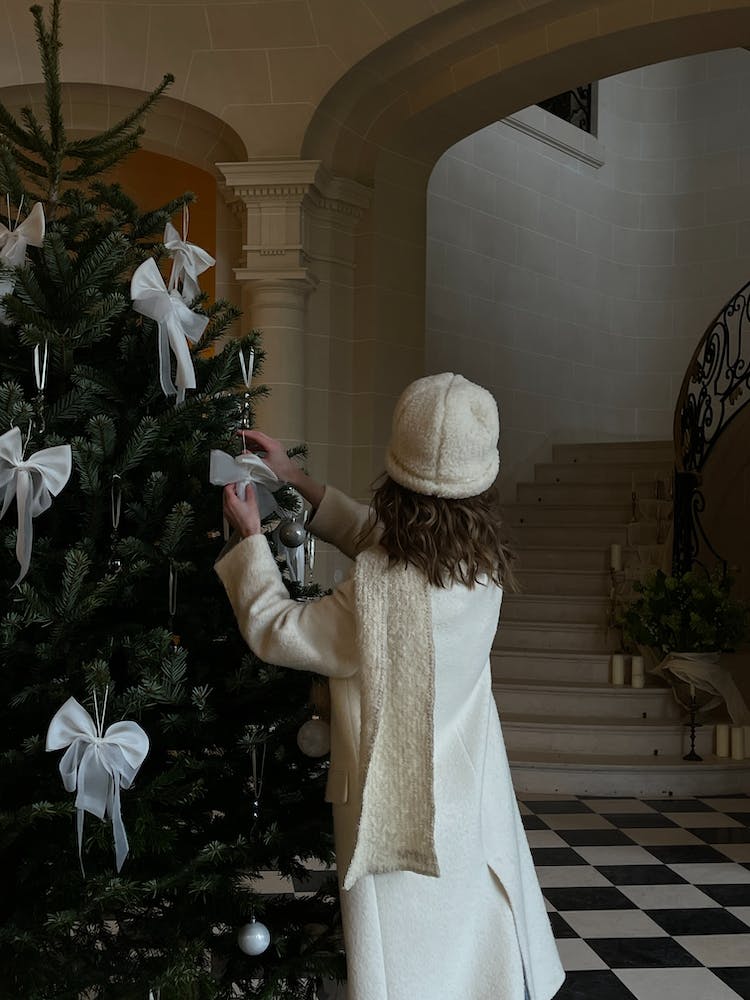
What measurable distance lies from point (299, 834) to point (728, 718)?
470 cm

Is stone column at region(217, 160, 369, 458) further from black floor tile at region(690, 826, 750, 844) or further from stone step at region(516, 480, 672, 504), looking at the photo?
black floor tile at region(690, 826, 750, 844)

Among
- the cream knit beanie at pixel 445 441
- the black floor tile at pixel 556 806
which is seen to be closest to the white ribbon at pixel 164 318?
the cream knit beanie at pixel 445 441

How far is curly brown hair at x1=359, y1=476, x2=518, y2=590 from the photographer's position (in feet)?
6.21

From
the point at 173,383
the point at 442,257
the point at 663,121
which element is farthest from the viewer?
the point at 663,121

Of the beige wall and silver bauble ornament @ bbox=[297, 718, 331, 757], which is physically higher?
the beige wall

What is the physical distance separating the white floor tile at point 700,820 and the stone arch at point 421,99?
8.17 ft

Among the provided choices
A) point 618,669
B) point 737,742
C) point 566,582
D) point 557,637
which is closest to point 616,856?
point 737,742

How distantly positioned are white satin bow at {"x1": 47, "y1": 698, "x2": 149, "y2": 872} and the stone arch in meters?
4.79

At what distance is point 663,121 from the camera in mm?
10391

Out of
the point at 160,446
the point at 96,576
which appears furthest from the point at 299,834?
the point at 160,446

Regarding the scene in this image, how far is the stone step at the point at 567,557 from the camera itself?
7.38 meters

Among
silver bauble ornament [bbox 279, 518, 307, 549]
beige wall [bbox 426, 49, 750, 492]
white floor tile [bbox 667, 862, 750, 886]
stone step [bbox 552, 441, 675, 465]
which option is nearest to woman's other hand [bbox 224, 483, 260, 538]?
silver bauble ornament [bbox 279, 518, 307, 549]

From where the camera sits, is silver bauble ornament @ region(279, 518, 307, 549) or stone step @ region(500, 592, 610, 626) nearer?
silver bauble ornament @ region(279, 518, 307, 549)

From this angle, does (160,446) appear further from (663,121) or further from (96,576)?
(663,121)
